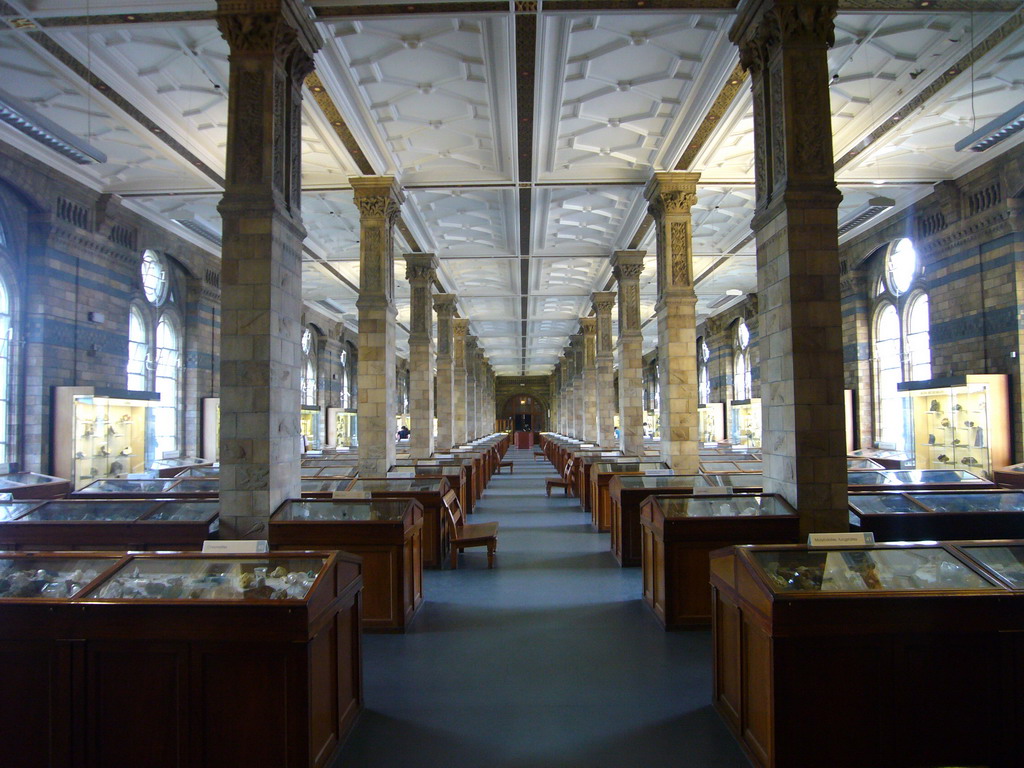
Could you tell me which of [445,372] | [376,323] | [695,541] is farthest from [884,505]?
[445,372]

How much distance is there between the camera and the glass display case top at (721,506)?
224 inches

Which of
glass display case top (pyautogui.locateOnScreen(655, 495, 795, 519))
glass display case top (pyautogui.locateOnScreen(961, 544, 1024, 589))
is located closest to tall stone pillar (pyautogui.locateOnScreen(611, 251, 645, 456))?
glass display case top (pyautogui.locateOnScreen(655, 495, 795, 519))

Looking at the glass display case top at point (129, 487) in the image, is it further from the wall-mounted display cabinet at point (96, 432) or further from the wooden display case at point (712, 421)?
the wooden display case at point (712, 421)

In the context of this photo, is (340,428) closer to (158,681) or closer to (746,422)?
(746,422)

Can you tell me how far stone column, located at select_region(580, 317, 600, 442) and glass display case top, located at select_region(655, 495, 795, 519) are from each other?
1851 centimetres

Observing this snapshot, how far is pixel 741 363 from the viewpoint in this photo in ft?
84.5

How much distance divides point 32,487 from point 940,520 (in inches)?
435

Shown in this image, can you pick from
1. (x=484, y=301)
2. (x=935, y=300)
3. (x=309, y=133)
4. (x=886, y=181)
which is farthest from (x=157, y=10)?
(x=484, y=301)

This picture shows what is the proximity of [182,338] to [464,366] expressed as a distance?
11829mm

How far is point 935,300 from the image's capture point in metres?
13.1

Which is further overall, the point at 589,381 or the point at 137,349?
the point at 589,381

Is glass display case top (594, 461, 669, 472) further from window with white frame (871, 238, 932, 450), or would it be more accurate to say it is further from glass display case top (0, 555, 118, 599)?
glass display case top (0, 555, 118, 599)

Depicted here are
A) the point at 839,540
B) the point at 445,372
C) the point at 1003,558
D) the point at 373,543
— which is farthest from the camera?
the point at 445,372

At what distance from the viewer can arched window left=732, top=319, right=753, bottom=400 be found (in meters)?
24.7
